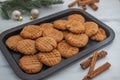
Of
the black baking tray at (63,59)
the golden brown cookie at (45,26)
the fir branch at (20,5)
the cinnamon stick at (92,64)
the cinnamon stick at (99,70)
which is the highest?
the fir branch at (20,5)

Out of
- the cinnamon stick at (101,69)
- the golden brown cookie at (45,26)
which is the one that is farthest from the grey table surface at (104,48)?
the golden brown cookie at (45,26)

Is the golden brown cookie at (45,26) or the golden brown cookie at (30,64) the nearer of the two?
the golden brown cookie at (30,64)

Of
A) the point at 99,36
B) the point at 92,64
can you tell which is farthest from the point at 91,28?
the point at 92,64

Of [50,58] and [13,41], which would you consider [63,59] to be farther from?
[13,41]

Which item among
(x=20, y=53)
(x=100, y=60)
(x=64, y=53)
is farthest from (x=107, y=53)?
(x=20, y=53)

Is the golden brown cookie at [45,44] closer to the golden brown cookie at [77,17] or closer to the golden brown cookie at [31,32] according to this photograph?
the golden brown cookie at [31,32]

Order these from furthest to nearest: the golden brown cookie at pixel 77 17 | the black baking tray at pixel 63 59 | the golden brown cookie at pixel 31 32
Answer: the golden brown cookie at pixel 77 17 → the golden brown cookie at pixel 31 32 → the black baking tray at pixel 63 59

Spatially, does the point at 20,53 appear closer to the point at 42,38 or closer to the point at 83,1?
the point at 42,38
